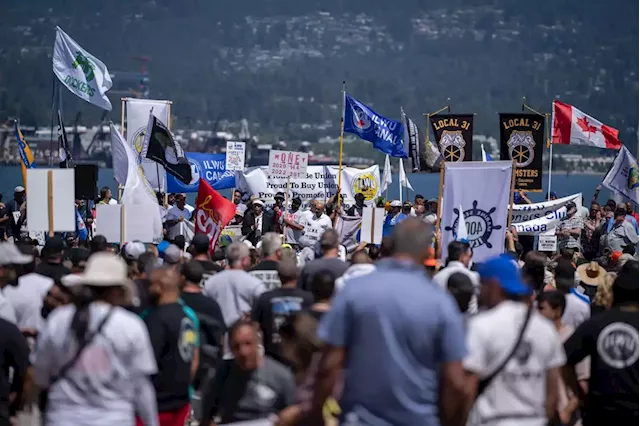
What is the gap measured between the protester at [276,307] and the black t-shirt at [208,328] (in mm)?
403

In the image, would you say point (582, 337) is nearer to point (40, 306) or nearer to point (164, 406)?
point (164, 406)

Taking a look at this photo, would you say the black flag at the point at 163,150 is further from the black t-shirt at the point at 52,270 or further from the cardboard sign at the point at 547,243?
the black t-shirt at the point at 52,270

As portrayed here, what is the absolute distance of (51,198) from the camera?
13.7m

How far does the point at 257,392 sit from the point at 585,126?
18143 mm

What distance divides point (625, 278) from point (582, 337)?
0.44 m

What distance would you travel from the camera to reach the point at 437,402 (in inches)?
249

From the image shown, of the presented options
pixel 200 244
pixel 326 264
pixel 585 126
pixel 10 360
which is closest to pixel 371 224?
pixel 200 244

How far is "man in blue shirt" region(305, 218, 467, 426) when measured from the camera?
6.10 metres

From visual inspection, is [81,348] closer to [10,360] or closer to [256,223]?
[10,360]

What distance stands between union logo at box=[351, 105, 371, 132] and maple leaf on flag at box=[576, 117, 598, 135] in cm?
395

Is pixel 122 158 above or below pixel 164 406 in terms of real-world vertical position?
above

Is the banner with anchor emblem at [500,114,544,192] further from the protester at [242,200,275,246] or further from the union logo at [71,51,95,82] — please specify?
the union logo at [71,51,95,82]

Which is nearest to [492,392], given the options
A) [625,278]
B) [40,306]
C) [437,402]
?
[437,402]

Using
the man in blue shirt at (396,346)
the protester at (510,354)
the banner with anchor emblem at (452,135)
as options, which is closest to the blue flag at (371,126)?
the banner with anchor emblem at (452,135)
